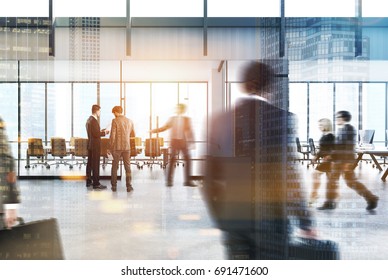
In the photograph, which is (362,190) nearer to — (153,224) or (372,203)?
(372,203)

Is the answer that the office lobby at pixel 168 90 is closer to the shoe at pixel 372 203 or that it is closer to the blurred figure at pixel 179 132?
the shoe at pixel 372 203

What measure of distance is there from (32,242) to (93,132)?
502 cm

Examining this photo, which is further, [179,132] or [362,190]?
[179,132]

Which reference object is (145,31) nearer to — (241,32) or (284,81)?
(241,32)

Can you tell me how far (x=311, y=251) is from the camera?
2.72 meters

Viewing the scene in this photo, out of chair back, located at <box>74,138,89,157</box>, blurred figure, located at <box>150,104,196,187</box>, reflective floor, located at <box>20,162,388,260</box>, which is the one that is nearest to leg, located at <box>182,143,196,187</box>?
blurred figure, located at <box>150,104,196,187</box>

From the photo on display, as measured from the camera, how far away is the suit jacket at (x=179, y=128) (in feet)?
23.1

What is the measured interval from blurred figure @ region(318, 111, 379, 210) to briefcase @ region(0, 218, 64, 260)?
11.5ft

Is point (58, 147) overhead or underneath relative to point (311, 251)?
overhead

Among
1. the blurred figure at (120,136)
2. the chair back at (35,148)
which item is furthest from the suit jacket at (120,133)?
the chair back at (35,148)

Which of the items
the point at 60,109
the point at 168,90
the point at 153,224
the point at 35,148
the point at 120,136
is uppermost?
the point at 168,90

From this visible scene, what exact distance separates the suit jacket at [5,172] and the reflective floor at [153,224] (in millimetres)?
1078

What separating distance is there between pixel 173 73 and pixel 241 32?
15.7 feet
